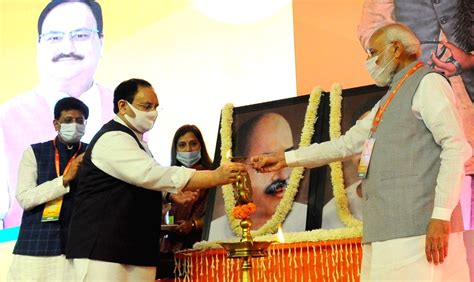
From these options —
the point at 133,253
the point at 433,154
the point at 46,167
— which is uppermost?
the point at 46,167

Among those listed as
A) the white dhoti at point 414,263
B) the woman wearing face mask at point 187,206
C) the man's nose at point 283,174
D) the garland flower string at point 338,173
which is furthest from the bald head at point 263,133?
the white dhoti at point 414,263

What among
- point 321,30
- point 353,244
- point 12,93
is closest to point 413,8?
point 321,30

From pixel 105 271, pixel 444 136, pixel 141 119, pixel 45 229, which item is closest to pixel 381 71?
pixel 444 136

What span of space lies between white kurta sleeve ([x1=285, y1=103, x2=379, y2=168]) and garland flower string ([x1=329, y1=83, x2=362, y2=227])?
413mm

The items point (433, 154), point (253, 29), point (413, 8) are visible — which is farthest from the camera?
point (253, 29)

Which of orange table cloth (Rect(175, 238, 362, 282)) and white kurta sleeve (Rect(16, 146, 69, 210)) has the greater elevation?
white kurta sleeve (Rect(16, 146, 69, 210))

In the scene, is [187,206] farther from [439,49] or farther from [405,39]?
[405,39]

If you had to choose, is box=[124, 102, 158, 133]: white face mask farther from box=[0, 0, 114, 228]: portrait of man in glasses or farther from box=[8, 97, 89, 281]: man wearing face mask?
box=[0, 0, 114, 228]: portrait of man in glasses

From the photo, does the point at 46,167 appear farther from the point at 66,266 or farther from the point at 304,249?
the point at 304,249

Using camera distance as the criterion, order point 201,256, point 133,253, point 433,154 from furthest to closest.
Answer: point 201,256, point 133,253, point 433,154

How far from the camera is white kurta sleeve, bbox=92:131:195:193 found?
3443 mm

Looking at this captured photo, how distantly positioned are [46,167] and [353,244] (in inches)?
75.0

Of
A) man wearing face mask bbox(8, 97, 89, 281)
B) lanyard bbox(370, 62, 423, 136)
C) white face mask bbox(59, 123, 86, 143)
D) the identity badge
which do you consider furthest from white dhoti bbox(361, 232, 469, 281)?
white face mask bbox(59, 123, 86, 143)

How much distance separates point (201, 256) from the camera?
413 cm
